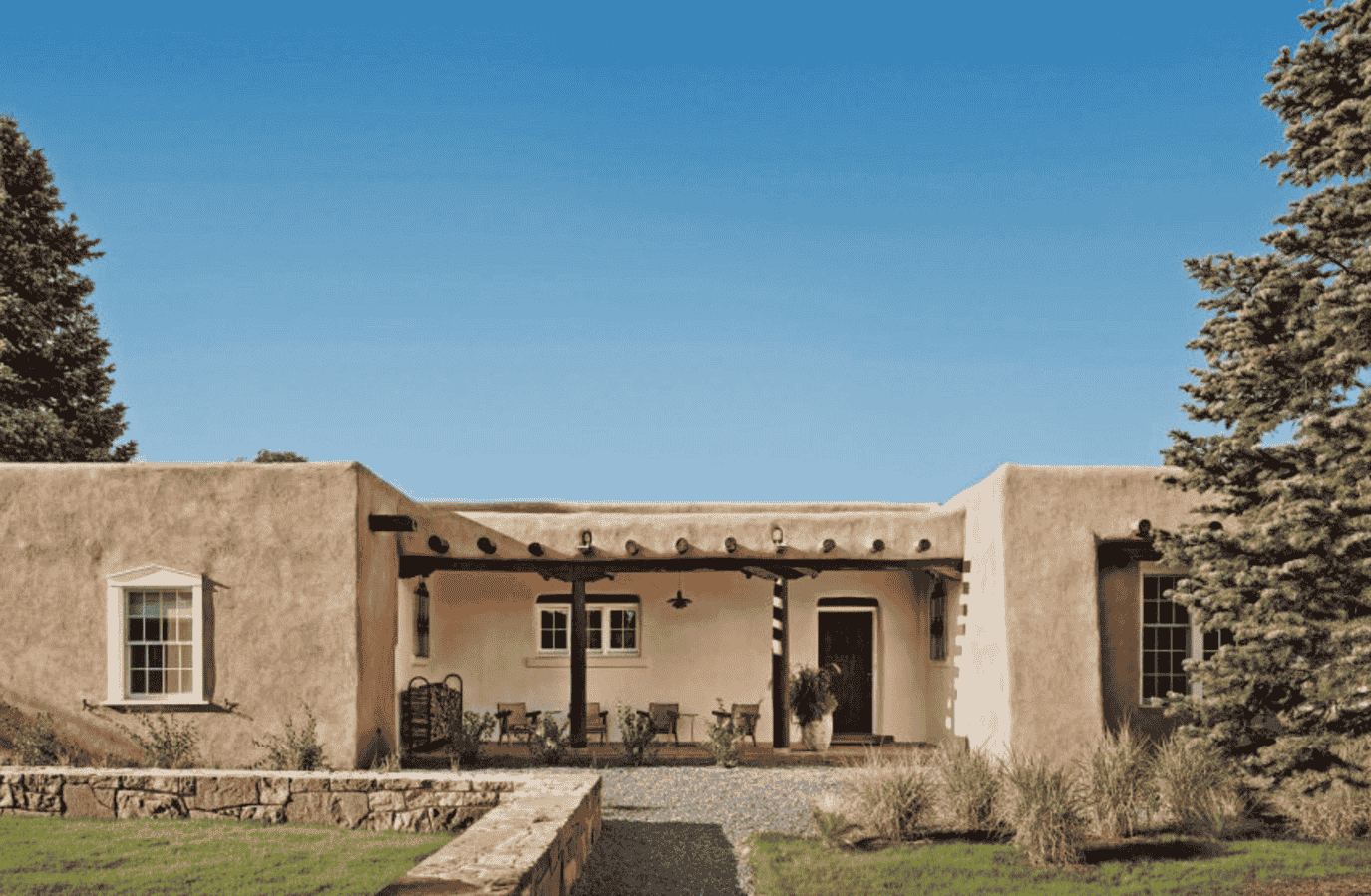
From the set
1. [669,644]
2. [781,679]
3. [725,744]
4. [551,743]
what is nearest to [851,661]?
[781,679]

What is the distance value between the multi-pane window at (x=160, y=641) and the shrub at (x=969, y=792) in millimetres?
8767

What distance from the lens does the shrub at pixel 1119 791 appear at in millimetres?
10008

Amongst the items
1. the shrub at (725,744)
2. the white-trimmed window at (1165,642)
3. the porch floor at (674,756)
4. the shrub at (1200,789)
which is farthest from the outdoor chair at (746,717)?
the shrub at (1200,789)

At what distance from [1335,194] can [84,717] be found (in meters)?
15.0

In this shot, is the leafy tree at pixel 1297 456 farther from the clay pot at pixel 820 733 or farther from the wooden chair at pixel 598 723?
the wooden chair at pixel 598 723

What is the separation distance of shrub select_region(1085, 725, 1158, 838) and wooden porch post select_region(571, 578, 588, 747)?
6.80m

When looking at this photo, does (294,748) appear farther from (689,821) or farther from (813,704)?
(813,704)

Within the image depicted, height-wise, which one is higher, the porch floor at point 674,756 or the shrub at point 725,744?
the shrub at point 725,744

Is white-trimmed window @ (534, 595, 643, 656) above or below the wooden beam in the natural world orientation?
below

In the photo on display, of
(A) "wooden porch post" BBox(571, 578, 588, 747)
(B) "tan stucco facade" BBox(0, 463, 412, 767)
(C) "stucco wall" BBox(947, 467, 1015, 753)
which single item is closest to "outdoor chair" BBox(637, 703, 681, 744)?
(A) "wooden porch post" BBox(571, 578, 588, 747)

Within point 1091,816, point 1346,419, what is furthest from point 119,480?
point 1346,419

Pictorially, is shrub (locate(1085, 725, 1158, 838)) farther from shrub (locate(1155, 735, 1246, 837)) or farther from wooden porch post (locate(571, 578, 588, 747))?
wooden porch post (locate(571, 578, 588, 747))

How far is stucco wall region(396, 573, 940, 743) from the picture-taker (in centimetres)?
1738

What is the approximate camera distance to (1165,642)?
1341 centimetres
